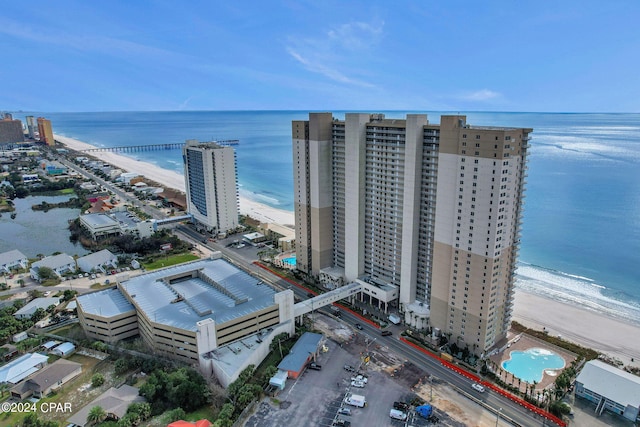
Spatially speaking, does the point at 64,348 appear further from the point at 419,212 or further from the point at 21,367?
the point at 419,212

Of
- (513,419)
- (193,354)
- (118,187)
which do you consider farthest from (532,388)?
(118,187)

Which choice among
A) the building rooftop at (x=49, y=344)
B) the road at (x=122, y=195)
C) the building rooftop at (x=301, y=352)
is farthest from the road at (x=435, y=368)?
the road at (x=122, y=195)

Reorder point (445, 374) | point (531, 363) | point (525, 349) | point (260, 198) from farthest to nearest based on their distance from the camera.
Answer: point (260, 198) → point (525, 349) → point (531, 363) → point (445, 374)

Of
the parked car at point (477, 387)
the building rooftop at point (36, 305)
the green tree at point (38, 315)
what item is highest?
the building rooftop at point (36, 305)

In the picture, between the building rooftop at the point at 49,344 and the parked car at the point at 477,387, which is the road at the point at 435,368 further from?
the building rooftop at the point at 49,344

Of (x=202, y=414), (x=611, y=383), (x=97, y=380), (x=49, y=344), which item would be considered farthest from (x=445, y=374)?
(x=49, y=344)

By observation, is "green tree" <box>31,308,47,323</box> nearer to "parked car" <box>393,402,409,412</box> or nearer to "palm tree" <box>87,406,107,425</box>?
"palm tree" <box>87,406,107,425</box>

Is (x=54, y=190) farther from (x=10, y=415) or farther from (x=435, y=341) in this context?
(x=435, y=341)
